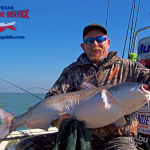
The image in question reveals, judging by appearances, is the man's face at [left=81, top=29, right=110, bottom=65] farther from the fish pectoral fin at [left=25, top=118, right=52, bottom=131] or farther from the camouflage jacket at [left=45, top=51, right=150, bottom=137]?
the fish pectoral fin at [left=25, top=118, right=52, bottom=131]

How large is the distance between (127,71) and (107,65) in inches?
15.8

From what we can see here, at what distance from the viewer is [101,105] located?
2.24m

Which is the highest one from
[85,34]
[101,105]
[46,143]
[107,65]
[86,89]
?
[85,34]

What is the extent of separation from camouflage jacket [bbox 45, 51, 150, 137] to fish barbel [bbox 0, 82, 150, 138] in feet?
1.00

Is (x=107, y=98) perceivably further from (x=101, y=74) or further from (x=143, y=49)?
(x=143, y=49)

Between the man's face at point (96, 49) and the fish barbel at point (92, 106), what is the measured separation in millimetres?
868

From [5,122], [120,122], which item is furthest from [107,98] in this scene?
[5,122]

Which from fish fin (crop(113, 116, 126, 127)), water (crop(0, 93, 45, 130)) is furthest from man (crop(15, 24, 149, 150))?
water (crop(0, 93, 45, 130))

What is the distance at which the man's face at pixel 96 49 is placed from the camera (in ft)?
10.6

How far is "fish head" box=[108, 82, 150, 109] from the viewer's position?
204 cm

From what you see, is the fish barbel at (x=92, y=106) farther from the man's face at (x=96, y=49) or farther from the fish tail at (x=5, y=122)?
the man's face at (x=96, y=49)

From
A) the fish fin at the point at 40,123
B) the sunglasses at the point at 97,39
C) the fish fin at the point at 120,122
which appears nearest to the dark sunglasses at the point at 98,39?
the sunglasses at the point at 97,39

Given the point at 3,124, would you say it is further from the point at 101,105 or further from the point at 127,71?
the point at 127,71

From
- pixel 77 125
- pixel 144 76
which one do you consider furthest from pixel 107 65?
pixel 77 125
